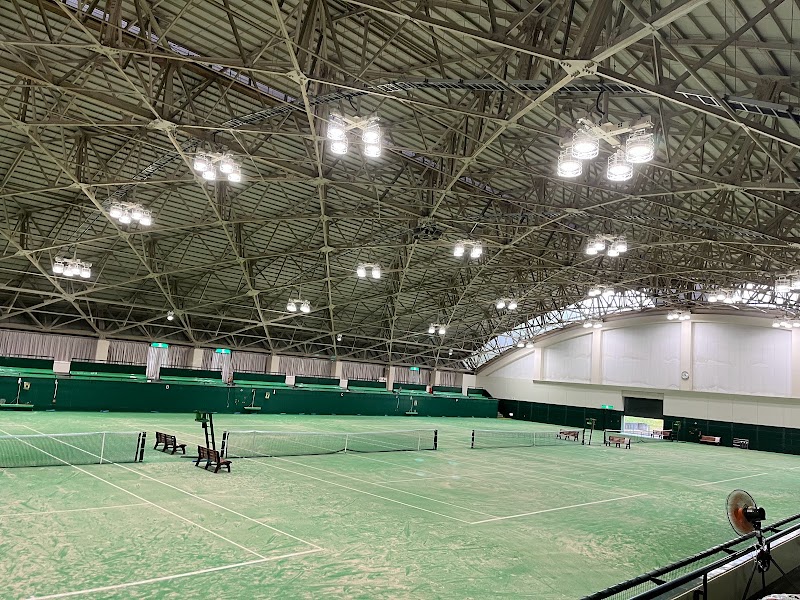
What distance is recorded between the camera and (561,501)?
1906 centimetres

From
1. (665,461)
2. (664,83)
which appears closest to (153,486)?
(664,83)

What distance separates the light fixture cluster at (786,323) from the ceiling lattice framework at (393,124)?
20.1 ft

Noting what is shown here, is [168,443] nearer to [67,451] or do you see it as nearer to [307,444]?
[67,451]

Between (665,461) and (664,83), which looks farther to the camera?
(665,461)

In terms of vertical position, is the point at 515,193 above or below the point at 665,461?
above

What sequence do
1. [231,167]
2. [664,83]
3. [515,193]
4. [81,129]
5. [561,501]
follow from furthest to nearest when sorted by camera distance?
[515,193]
[81,129]
[231,167]
[561,501]
[664,83]

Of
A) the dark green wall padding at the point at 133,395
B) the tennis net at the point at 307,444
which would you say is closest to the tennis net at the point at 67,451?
the tennis net at the point at 307,444

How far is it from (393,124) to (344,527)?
58.0 ft

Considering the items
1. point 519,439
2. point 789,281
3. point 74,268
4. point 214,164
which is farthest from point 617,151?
point 74,268

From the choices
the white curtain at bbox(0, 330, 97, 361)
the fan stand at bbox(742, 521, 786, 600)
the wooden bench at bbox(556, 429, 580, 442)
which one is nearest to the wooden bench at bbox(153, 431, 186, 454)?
the fan stand at bbox(742, 521, 786, 600)

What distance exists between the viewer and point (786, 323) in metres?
46.0

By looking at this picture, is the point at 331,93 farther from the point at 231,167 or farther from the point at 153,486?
the point at 153,486

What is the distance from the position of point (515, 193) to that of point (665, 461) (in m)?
18.1

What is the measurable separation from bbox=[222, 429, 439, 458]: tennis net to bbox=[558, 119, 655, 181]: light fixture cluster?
15046 mm
